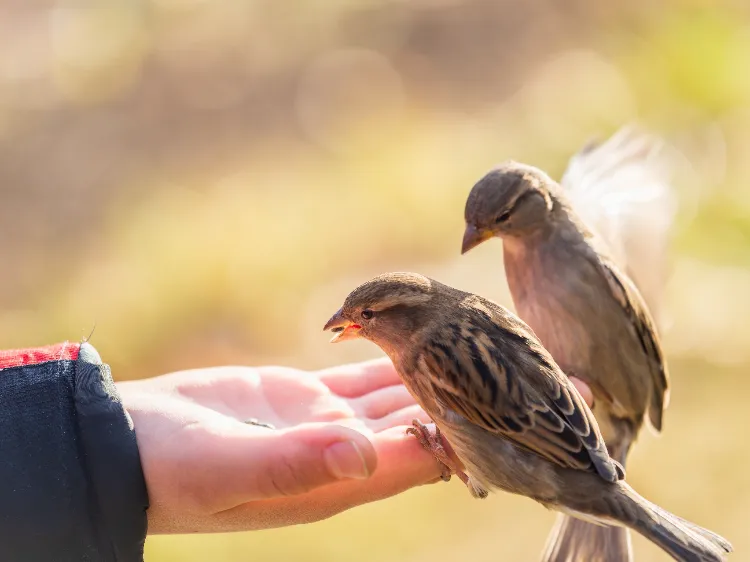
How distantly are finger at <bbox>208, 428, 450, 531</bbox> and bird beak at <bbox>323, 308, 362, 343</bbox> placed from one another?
1.08ft

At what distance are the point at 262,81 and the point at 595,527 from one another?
5.94m

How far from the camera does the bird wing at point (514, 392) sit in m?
2.69

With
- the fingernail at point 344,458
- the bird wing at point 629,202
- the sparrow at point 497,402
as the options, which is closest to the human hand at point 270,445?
the fingernail at point 344,458

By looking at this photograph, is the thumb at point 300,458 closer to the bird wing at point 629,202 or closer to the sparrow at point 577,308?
the sparrow at point 577,308

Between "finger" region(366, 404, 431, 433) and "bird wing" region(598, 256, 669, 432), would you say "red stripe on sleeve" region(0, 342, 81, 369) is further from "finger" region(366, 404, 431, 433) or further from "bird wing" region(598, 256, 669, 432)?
"bird wing" region(598, 256, 669, 432)

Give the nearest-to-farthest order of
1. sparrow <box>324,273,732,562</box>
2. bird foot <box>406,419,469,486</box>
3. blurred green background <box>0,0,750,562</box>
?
sparrow <box>324,273,732,562</box> → bird foot <box>406,419,469,486</box> → blurred green background <box>0,0,750,562</box>

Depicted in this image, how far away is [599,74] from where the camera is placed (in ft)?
27.8

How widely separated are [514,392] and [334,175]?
198 inches

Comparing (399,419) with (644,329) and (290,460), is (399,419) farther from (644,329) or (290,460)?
(644,329)

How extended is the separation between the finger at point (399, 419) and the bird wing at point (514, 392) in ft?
1.12

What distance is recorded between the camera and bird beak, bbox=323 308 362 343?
2957 mm

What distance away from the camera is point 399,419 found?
10.5ft

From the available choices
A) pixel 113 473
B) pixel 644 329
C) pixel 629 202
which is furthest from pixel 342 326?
pixel 629 202

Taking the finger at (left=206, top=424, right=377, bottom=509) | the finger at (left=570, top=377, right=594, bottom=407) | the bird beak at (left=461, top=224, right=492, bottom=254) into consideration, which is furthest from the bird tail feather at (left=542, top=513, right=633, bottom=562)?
the finger at (left=206, top=424, right=377, bottom=509)
